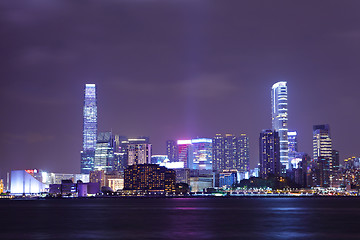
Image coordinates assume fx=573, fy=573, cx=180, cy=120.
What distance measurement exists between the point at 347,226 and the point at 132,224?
3714 cm

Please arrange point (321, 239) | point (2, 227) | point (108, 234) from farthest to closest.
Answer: point (2, 227), point (108, 234), point (321, 239)

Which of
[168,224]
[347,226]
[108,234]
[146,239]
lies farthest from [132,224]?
[347,226]

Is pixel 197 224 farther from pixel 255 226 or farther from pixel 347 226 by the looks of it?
pixel 347 226

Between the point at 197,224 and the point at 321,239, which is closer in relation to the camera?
the point at 321,239

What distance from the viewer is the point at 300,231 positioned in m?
86.9

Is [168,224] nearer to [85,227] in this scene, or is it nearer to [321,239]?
[85,227]

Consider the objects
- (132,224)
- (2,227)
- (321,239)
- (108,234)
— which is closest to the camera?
(321,239)

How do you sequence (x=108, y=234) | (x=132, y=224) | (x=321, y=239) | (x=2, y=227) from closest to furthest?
(x=321, y=239), (x=108, y=234), (x=2, y=227), (x=132, y=224)

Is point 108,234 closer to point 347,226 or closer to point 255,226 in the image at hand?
point 255,226

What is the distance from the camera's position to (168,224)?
10162 cm

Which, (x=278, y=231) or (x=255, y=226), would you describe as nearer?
(x=278, y=231)

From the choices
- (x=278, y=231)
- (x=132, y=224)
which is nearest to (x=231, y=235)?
(x=278, y=231)

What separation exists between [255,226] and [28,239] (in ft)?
128

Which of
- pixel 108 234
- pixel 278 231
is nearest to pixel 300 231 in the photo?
pixel 278 231
